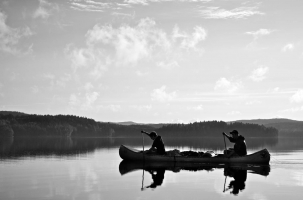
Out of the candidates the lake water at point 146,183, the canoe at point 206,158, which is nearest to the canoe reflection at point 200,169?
the lake water at point 146,183

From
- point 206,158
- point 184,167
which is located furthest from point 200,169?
point 206,158

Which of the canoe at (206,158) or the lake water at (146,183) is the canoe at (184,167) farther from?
the canoe at (206,158)

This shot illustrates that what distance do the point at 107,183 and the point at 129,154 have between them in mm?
13619

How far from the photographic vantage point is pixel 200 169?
99.0 feet

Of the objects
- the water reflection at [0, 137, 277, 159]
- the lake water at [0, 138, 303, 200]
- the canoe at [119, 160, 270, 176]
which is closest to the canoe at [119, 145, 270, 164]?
the canoe at [119, 160, 270, 176]

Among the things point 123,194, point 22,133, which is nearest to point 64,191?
point 123,194

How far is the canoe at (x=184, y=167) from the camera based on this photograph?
29186 millimetres

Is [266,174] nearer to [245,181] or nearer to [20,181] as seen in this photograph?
[245,181]

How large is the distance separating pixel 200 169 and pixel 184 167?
180cm

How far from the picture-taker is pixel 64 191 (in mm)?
19375

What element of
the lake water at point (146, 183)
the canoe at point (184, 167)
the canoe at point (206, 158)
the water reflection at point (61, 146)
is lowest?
the lake water at point (146, 183)

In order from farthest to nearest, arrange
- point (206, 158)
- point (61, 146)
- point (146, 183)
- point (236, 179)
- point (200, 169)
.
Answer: point (61, 146)
point (206, 158)
point (200, 169)
point (236, 179)
point (146, 183)

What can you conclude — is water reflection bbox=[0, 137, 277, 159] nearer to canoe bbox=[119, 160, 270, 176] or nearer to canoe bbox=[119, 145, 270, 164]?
canoe bbox=[119, 145, 270, 164]

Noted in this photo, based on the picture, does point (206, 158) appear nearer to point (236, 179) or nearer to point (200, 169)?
point (200, 169)
